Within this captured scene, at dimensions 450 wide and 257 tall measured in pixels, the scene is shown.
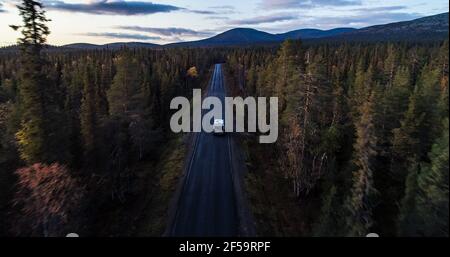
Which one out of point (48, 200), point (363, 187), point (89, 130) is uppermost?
point (89, 130)

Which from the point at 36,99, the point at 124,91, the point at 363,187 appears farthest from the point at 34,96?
the point at 363,187

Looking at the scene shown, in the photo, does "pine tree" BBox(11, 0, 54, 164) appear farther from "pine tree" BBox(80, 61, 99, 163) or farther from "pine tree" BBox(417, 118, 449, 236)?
"pine tree" BBox(417, 118, 449, 236)

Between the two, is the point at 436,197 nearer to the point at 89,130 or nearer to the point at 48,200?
the point at 48,200

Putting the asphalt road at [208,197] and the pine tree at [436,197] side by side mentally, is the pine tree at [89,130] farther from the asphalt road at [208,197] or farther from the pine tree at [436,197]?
the pine tree at [436,197]

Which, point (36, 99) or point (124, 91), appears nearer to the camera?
point (36, 99)

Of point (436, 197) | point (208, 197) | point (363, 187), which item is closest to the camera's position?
point (436, 197)

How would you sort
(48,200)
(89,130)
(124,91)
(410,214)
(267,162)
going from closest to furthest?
(410,214)
(48,200)
(89,130)
(124,91)
(267,162)

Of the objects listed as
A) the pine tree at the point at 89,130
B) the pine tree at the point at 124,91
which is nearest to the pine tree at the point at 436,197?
the pine tree at the point at 89,130
